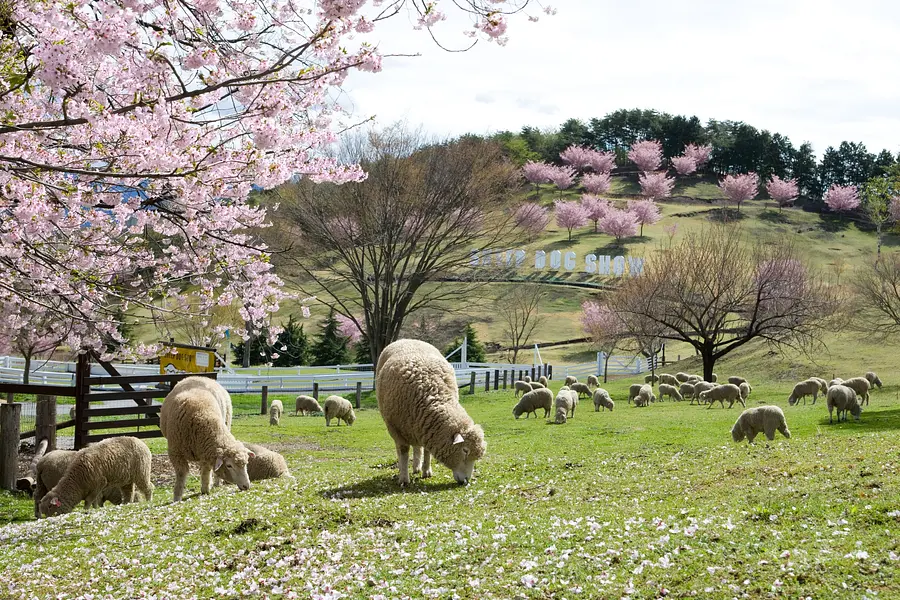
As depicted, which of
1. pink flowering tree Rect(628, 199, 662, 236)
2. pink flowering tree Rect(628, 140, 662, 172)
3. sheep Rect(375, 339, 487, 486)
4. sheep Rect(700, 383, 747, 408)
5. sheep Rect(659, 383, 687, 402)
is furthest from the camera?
pink flowering tree Rect(628, 140, 662, 172)

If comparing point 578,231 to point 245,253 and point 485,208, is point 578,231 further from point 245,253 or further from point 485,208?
point 245,253

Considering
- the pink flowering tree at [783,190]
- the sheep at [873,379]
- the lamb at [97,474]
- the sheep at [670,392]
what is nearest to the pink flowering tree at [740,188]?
the pink flowering tree at [783,190]

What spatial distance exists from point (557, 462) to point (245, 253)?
572cm

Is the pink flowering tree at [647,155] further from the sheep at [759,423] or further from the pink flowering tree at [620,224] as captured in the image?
the sheep at [759,423]

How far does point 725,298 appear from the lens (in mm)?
37531

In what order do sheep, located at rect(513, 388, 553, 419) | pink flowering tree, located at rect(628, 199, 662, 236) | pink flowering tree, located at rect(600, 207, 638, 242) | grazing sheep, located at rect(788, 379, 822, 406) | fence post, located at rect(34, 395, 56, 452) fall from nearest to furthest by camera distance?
fence post, located at rect(34, 395, 56, 452), sheep, located at rect(513, 388, 553, 419), grazing sheep, located at rect(788, 379, 822, 406), pink flowering tree, located at rect(600, 207, 638, 242), pink flowering tree, located at rect(628, 199, 662, 236)

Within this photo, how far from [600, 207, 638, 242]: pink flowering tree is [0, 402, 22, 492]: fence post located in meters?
81.2

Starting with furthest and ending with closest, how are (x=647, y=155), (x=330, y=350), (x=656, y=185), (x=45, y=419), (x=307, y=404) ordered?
(x=647, y=155)
(x=656, y=185)
(x=330, y=350)
(x=307, y=404)
(x=45, y=419)

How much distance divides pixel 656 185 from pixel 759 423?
3738 inches

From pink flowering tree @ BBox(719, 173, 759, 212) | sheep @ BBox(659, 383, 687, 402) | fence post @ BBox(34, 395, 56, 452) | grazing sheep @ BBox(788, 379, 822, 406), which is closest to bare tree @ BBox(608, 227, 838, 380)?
sheep @ BBox(659, 383, 687, 402)

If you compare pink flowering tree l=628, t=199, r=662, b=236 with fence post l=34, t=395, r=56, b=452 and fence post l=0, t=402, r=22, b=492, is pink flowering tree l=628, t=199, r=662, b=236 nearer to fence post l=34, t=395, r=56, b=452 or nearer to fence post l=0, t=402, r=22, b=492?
fence post l=34, t=395, r=56, b=452

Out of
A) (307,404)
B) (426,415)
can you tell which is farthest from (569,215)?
(426,415)

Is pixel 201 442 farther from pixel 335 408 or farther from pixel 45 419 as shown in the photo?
pixel 335 408

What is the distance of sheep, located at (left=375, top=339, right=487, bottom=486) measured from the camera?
978cm
